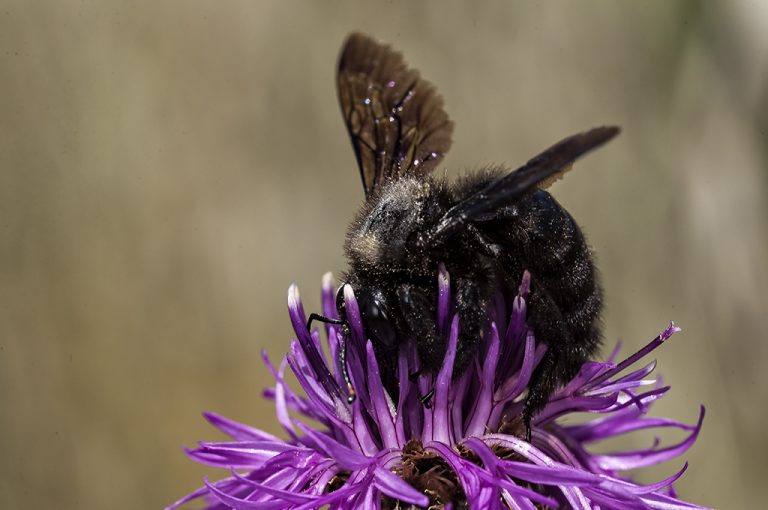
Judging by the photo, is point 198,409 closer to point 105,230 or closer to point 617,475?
point 105,230

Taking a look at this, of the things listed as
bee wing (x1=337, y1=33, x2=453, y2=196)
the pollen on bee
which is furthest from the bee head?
bee wing (x1=337, y1=33, x2=453, y2=196)

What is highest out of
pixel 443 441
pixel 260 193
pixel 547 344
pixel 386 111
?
pixel 260 193

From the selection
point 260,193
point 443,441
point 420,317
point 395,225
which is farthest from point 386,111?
point 260,193

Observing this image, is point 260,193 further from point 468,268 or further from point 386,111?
point 468,268

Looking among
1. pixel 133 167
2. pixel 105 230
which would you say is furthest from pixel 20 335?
pixel 133 167

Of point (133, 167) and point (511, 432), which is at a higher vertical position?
point (133, 167)
